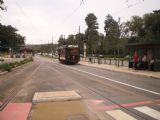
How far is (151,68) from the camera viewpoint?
29766mm

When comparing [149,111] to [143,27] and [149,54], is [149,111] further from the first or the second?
[143,27]

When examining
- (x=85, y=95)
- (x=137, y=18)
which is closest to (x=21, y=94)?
(x=85, y=95)

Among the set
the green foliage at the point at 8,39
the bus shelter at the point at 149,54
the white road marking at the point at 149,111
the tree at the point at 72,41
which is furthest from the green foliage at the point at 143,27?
the white road marking at the point at 149,111

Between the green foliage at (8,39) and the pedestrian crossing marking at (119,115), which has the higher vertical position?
the green foliage at (8,39)

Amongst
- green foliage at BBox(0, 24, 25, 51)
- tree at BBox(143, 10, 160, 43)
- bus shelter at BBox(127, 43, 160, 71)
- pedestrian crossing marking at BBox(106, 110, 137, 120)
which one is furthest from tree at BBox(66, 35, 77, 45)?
pedestrian crossing marking at BBox(106, 110, 137, 120)

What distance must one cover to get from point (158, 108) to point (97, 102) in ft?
8.33

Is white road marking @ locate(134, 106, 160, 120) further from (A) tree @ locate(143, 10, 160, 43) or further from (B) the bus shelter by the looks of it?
(A) tree @ locate(143, 10, 160, 43)

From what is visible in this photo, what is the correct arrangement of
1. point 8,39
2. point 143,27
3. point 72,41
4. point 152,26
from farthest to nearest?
point 8,39
point 72,41
point 143,27
point 152,26

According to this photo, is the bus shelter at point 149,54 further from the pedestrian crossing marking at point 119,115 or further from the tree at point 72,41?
the tree at point 72,41

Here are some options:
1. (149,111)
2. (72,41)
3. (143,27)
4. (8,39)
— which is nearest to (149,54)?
(149,111)

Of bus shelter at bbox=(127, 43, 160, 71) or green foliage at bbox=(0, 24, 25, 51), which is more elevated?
green foliage at bbox=(0, 24, 25, 51)

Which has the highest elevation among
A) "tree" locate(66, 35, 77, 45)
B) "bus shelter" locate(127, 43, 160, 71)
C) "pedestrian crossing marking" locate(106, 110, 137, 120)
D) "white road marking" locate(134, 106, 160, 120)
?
"tree" locate(66, 35, 77, 45)

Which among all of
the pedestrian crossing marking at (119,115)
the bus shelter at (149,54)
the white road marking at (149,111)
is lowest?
the pedestrian crossing marking at (119,115)

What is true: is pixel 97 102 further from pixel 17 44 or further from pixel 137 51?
pixel 17 44
